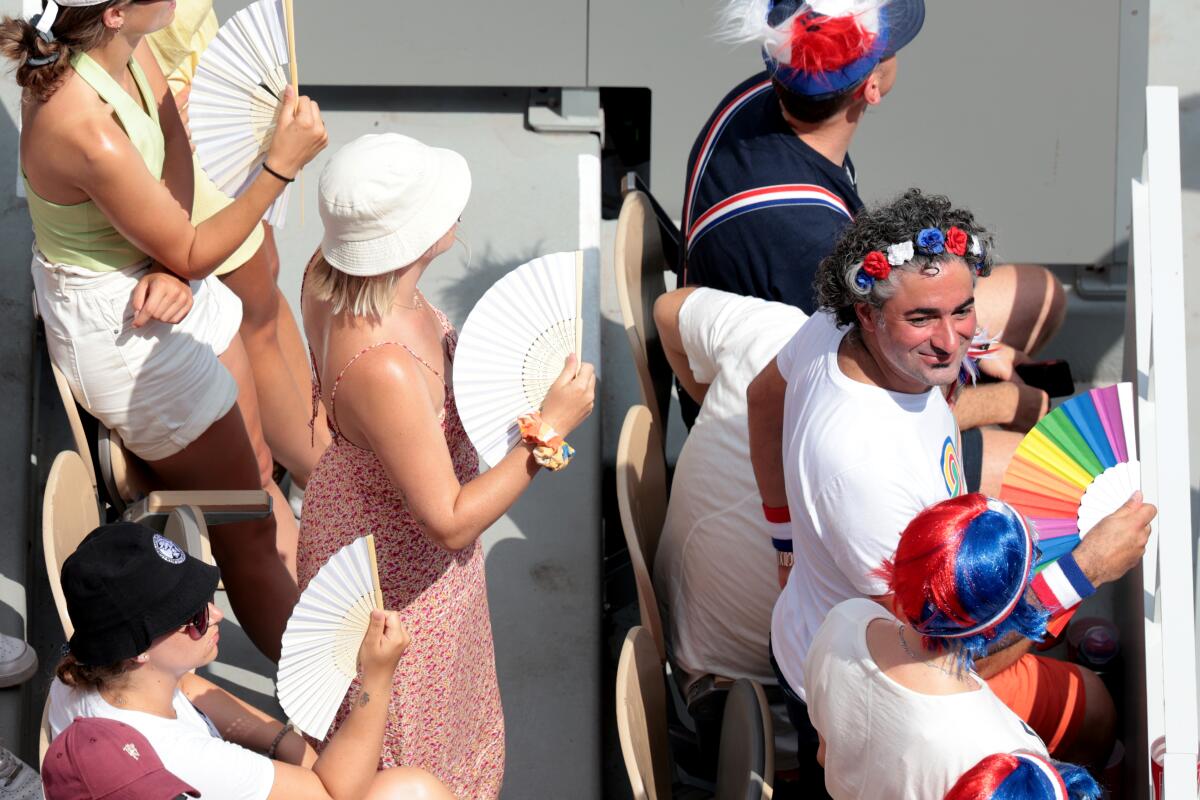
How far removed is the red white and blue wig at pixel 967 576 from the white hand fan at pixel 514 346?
771 mm

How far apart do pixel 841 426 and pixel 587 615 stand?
4.47 ft

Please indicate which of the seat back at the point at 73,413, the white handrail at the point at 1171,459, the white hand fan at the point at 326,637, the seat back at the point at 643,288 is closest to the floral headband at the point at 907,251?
the white handrail at the point at 1171,459

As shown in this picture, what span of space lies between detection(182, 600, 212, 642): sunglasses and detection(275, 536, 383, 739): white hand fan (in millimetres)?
136

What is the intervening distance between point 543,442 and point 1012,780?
95 cm

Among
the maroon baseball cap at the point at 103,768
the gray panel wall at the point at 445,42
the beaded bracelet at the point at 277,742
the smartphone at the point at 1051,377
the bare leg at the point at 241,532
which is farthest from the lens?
the gray panel wall at the point at 445,42

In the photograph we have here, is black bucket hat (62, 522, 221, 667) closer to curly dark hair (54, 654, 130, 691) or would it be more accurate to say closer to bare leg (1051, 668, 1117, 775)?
curly dark hair (54, 654, 130, 691)

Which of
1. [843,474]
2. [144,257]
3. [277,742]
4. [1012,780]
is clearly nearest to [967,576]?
[1012,780]

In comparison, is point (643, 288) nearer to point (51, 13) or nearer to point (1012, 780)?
point (51, 13)

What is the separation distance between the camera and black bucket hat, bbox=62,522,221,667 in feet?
6.93

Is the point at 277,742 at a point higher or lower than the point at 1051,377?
lower

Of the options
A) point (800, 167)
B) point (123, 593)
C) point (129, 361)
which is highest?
point (800, 167)

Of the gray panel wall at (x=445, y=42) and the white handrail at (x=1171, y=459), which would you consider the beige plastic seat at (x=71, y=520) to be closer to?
the white handrail at (x=1171, y=459)

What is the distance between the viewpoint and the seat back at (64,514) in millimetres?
2510

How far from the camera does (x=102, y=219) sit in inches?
110
